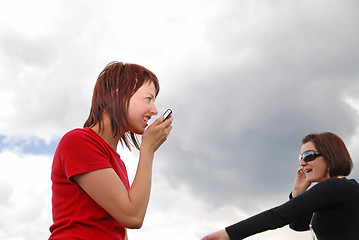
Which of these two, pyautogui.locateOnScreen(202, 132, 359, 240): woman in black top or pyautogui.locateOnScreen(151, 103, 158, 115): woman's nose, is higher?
pyautogui.locateOnScreen(151, 103, 158, 115): woman's nose

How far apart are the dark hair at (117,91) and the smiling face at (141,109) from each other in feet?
0.15

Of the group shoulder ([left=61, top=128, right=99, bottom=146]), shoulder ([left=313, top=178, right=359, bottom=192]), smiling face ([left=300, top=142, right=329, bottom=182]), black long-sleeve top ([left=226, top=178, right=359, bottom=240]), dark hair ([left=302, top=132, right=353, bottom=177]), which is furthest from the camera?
smiling face ([left=300, top=142, right=329, bottom=182])

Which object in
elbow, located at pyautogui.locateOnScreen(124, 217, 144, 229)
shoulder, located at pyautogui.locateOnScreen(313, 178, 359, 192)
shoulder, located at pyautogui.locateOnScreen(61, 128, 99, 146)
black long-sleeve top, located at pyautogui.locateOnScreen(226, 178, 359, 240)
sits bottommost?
elbow, located at pyautogui.locateOnScreen(124, 217, 144, 229)

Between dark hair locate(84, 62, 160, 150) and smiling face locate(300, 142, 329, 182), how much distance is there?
294cm

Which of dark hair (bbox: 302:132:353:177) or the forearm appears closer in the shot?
the forearm

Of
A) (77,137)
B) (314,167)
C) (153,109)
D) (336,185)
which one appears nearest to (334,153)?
(314,167)

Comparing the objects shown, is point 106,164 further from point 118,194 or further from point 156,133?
point 156,133

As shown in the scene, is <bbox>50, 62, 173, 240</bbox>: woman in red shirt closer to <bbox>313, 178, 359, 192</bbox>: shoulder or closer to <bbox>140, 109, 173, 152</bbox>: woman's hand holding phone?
<bbox>140, 109, 173, 152</bbox>: woman's hand holding phone

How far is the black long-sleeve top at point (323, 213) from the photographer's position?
472 cm

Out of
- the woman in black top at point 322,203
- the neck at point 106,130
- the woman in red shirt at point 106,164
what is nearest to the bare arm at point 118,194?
the woman in red shirt at point 106,164

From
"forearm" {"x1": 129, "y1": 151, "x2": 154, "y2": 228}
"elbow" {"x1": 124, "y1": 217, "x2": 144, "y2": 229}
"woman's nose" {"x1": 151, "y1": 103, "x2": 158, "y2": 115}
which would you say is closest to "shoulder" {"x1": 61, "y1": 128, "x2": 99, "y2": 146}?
"forearm" {"x1": 129, "y1": 151, "x2": 154, "y2": 228}

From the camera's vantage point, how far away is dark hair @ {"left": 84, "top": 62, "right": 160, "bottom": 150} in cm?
393

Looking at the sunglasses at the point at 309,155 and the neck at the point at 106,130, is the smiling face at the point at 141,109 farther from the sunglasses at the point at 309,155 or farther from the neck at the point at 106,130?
the sunglasses at the point at 309,155

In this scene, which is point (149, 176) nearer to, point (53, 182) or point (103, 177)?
point (103, 177)
